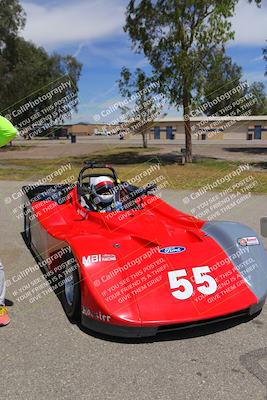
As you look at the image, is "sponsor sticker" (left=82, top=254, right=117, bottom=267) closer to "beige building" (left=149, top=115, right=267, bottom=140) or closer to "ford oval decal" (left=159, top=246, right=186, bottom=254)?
"ford oval decal" (left=159, top=246, right=186, bottom=254)

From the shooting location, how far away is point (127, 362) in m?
3.31

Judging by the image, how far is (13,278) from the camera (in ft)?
17.2

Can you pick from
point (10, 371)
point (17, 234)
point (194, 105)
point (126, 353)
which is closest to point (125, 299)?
point (126, 353)

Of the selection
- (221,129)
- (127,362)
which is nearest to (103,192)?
(127,362)

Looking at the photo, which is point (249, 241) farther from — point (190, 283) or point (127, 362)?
point (127, 362)

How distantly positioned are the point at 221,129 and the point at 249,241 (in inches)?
2118

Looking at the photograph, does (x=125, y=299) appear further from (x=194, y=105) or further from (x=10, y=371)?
(x=194, y=105)

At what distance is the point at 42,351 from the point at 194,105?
15820 millimetres

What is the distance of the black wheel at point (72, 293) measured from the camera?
388cm

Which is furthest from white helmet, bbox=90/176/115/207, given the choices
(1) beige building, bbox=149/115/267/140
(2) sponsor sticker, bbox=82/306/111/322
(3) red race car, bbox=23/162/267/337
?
(1) beige building, bbox=149/115/267/140

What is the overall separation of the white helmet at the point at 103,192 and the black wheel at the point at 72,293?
66.2 inches

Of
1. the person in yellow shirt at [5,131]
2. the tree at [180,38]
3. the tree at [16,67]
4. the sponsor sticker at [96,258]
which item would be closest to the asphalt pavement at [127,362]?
the sponsor sticker at [96,258]

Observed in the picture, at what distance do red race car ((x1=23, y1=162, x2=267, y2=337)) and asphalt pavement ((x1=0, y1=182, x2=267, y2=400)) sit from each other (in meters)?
0.18

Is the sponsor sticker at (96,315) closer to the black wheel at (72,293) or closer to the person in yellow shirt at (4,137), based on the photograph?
the black wheel at (72,293)
